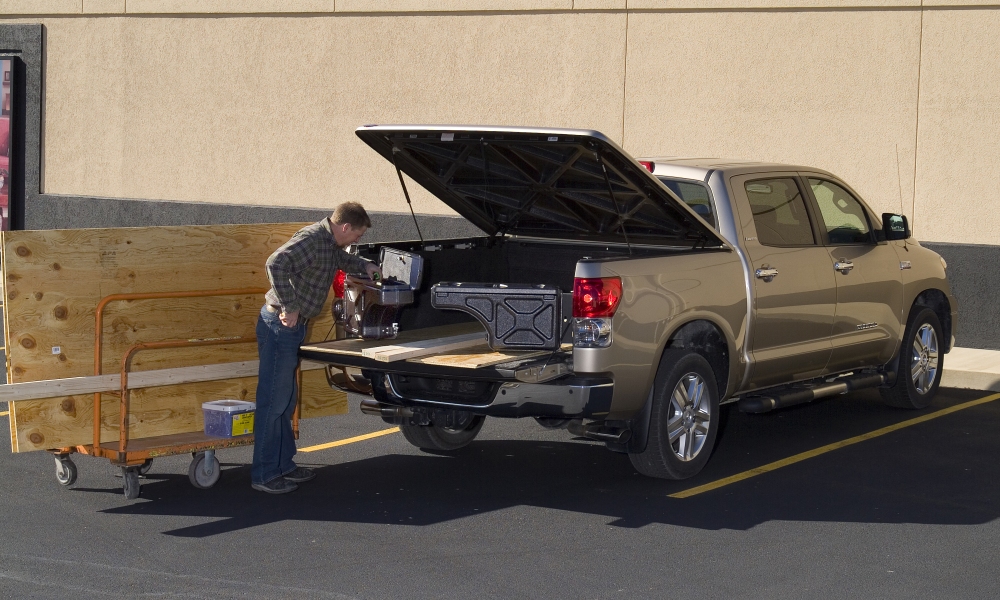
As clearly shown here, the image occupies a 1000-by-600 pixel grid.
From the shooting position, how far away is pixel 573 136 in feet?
24.1

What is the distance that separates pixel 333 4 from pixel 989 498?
12.7m

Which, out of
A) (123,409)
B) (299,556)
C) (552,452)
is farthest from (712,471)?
(123,409)

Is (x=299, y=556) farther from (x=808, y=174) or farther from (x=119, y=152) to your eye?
(x=119, y=152)

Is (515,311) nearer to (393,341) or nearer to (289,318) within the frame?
(393,341)

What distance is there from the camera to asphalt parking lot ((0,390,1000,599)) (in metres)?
6.16

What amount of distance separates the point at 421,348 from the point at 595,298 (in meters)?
1.13

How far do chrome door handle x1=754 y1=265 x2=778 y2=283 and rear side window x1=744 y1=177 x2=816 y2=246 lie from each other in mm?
186

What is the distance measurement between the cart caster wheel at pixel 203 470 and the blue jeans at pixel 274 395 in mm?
267

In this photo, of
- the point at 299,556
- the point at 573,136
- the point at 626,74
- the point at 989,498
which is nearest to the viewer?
the point at 299,556

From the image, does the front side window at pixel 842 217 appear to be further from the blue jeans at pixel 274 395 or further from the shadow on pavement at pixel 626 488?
the blue jeans at pixel 274 395

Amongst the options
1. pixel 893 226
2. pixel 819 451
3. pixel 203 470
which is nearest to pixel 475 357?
pixel 203 470

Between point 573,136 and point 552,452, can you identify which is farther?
point 552,452

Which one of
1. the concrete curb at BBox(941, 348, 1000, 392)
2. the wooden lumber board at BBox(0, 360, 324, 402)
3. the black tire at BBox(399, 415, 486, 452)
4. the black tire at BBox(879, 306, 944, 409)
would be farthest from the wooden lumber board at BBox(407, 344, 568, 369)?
the concrete curb at BBox(941, 348, 1000, 392)

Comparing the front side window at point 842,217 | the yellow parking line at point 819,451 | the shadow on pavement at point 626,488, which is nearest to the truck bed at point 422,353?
the shadow on pavement at point 626,488
